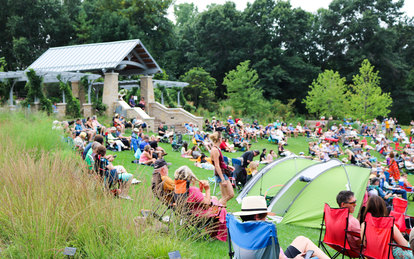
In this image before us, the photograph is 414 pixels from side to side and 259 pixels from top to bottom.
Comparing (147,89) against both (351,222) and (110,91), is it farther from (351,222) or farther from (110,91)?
(351,222)

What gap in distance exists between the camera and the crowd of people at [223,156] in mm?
5102

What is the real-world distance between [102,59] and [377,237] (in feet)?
68.1

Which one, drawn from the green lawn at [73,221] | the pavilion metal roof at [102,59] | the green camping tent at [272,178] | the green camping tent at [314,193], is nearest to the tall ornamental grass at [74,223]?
the green lawn at [73,221]

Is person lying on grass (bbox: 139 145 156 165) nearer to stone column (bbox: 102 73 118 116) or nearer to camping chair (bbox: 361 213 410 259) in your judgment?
camping chair (bbox: 361 213 410 259)

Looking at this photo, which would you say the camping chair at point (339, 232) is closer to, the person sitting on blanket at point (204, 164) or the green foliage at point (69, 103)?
the person sitting on blanket at point (204, 164)

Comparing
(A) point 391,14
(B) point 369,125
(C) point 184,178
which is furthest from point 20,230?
(A) point 391,14

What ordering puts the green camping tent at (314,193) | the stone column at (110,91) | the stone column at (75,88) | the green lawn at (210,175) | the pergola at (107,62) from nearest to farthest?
the green lawn at (210,175)
the green camping tent at (314,193)
the stone column at (110,91)
the pergola at (107,62)
the stone column at (75,88)

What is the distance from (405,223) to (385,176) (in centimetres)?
780

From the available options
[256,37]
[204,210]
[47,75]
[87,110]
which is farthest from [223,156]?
[256,37]

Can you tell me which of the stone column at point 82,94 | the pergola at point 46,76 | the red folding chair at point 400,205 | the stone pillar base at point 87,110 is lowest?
the red folding chair at point 400,205

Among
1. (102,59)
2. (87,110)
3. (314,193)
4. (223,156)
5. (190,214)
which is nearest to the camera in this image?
(190,214)

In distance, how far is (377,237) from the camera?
15.2 feet

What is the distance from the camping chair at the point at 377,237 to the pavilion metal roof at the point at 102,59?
1900 cm

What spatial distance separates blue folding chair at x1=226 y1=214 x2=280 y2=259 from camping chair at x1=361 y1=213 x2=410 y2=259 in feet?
6.01
